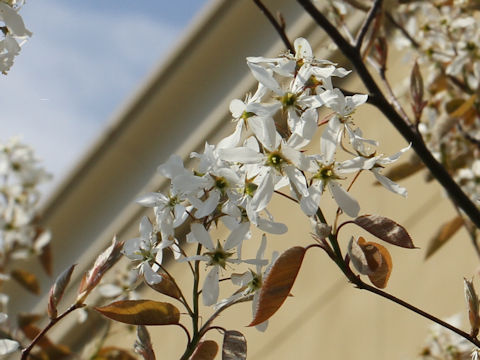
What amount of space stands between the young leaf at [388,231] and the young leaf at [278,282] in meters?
0.06

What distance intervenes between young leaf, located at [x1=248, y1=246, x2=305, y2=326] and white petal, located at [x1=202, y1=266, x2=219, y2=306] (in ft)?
0.19

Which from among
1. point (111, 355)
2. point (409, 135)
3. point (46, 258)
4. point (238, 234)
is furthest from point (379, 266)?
point (46, 258)

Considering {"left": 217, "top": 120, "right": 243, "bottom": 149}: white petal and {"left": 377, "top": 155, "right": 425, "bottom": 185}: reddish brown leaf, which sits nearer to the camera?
{"left": 217, "top": 120, "right": 243, "bottom": 149}: white petal

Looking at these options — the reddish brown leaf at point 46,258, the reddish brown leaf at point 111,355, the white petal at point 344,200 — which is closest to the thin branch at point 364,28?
the white petal at point 344,200

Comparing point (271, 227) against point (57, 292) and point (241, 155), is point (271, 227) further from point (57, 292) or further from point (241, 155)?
point (57, 292)

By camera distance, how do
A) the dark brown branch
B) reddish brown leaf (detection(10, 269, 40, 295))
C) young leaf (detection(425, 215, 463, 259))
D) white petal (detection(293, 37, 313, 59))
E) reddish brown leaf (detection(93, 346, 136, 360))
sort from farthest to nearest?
reddish brown leaf (detection(10, 269, 40, 295)), reddish brown leaf (detection(93, 346, 136, 360)), young leaf (detection(425, 215, 463, 259)), the dark brown branch, white petal (detection(293, 37, 313, 59))

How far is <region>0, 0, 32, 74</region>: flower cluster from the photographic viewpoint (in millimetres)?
572

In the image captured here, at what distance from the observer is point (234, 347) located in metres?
0.55

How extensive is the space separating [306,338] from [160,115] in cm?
143

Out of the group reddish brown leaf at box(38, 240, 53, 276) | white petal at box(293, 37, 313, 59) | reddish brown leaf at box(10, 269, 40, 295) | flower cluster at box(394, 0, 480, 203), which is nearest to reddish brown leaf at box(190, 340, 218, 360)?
white petal at box(293, 37, 313, 59)

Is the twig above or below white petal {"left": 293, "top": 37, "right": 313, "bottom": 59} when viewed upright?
below

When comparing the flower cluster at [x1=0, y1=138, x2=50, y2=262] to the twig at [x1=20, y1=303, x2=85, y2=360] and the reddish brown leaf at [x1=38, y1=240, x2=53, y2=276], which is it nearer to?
the reddish brown leaf at [x1=38, y1=240, x2=53, y2=276]

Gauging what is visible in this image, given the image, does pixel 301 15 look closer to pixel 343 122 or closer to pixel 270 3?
pixel 270 3

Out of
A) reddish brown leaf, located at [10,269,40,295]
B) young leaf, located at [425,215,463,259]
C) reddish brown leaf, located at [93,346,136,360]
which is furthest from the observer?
reddish brown leaf, located at [10,269,40,295]
